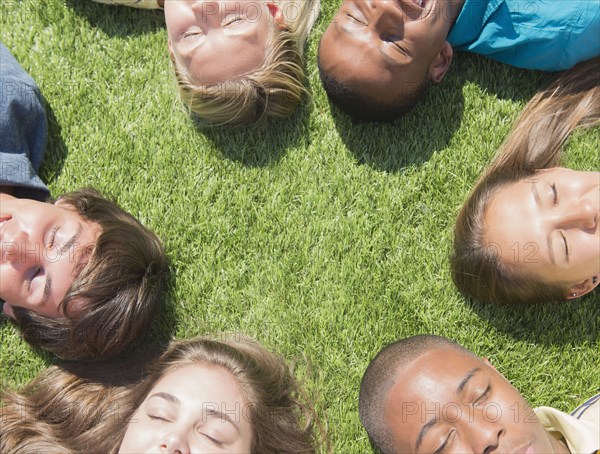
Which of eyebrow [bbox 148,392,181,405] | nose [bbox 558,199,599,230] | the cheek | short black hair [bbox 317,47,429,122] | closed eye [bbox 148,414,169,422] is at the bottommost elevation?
the cheek

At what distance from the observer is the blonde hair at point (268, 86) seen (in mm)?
3316

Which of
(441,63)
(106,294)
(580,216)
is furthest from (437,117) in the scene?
(106,294)

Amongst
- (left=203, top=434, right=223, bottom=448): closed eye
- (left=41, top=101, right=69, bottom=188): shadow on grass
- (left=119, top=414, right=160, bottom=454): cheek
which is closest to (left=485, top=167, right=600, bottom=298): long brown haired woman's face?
(left=203, top=434, right=223, bottom=448): closed eye

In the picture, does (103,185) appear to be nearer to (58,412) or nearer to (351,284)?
(58,412)

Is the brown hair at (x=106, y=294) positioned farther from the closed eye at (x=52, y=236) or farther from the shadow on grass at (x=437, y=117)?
the shadow on grass at (x=437, y=117)

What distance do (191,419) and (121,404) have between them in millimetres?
708

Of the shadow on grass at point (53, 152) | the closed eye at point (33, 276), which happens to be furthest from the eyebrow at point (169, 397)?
the shadow on grass at point (53, 152)

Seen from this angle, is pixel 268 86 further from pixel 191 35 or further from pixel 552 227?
pixel 552 227

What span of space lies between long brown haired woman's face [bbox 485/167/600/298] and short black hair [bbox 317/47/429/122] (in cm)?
74

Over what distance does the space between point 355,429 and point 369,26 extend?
217cm

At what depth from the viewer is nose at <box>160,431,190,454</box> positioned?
8.49 ft

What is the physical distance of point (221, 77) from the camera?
331 centimetres

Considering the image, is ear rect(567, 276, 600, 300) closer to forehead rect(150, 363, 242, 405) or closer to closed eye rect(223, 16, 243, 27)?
forehead rect(150, 363, 242, 405)

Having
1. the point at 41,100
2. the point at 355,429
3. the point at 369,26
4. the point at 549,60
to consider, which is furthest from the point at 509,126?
the point at 41,100
